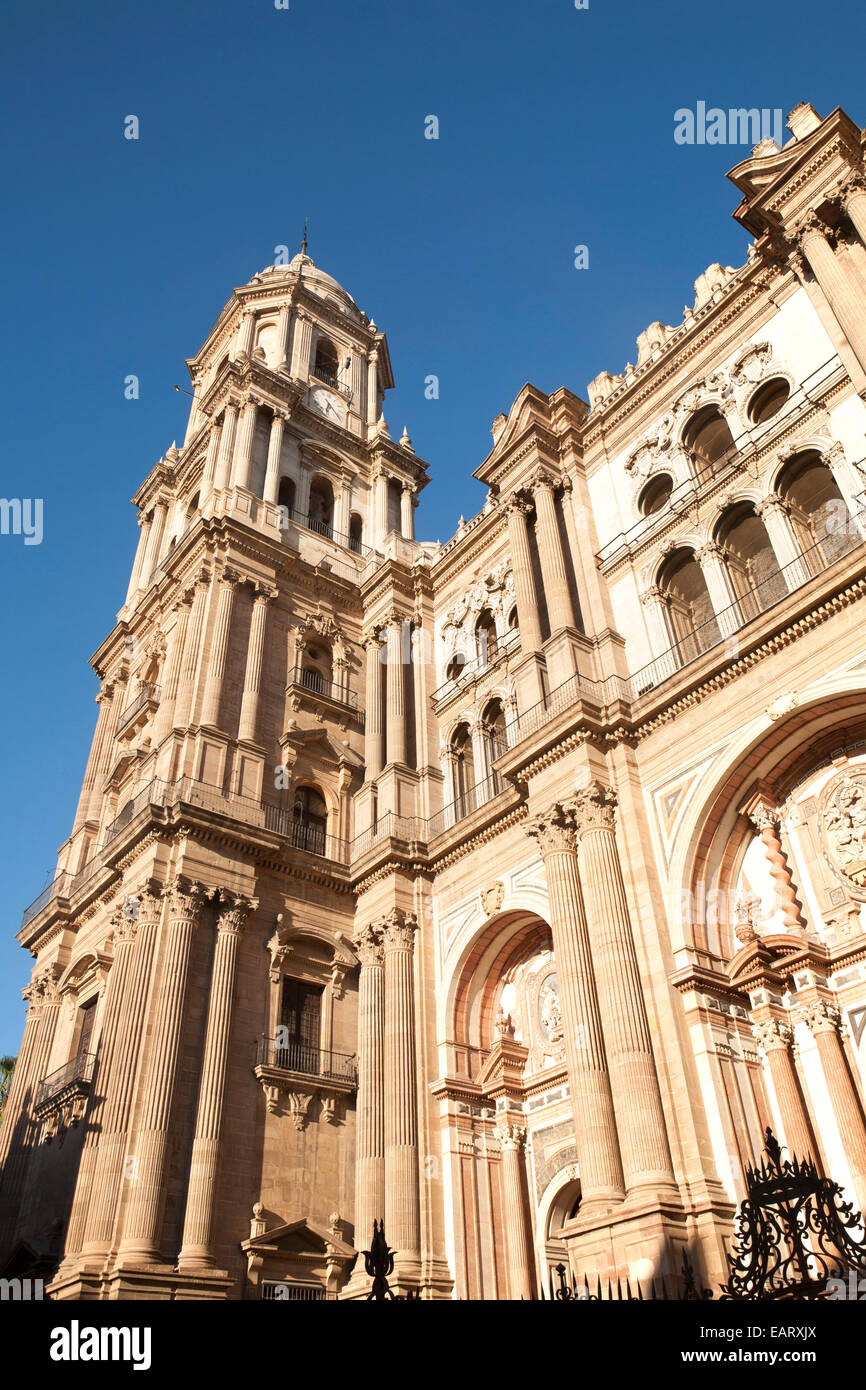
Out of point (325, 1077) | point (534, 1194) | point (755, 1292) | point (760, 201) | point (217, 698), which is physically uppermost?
point (760, 201)

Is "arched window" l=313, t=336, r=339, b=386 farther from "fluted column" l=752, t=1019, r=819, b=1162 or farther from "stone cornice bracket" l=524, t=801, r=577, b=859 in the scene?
"fluted column" l=752, t=1019, r=819, b=1162

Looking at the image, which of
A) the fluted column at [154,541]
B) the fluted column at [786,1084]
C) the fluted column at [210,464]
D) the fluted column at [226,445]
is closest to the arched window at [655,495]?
the fluted column at [786,1084]

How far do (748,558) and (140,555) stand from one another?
24.0m

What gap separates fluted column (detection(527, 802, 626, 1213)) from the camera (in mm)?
15969

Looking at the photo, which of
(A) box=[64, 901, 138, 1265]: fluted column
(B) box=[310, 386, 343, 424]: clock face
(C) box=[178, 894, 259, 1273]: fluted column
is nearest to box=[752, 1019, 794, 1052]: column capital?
(C) box=[178, 894, 259, 1273]: fluted column

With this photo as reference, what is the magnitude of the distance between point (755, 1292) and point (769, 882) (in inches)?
343

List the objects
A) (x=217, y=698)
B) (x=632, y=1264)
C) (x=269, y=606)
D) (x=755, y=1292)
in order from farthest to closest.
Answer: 1. (x=269, y=606)
2. (x=217, y=698)
3. (x=632, y=1264)
4. (x=755, y=1292)

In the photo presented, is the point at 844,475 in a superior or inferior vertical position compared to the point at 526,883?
superior

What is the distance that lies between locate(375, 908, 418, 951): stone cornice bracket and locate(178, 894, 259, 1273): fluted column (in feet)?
9.97

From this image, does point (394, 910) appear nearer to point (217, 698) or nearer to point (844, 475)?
point (217, 698)

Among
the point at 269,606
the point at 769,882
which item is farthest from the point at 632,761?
the point at 269,606

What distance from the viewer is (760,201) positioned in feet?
67.9

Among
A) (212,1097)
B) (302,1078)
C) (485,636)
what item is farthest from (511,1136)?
(485,636)

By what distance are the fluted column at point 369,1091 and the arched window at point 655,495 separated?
38.5 ft
